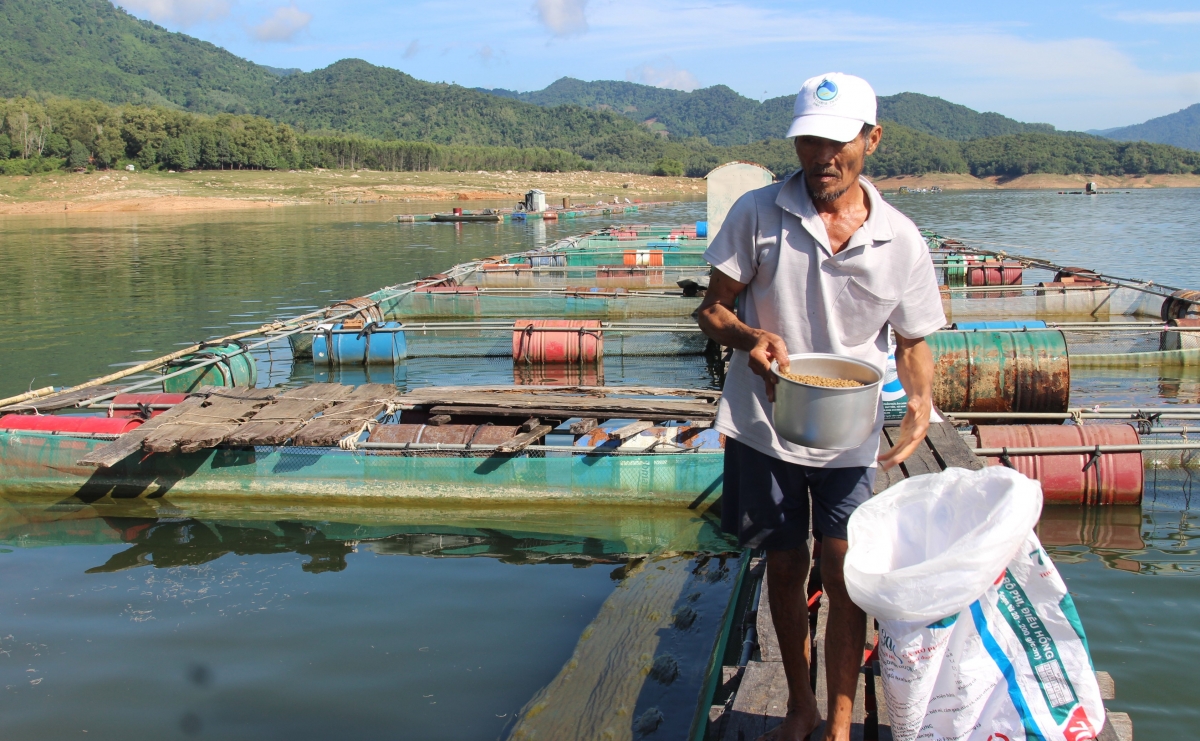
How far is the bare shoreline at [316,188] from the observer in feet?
247

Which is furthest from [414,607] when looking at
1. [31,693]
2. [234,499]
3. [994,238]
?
[994,238]

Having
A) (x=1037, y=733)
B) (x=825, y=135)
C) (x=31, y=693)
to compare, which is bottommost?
(x=31, y=693)

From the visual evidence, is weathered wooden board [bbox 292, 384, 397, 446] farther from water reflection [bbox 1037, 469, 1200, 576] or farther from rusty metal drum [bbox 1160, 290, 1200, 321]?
rusty metal drum [bbox 1160, 290, 1200, 321]

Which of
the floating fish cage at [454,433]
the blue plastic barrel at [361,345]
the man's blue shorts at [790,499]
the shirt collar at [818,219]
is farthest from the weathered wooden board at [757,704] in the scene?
the blue plastic barrel at [361,345]

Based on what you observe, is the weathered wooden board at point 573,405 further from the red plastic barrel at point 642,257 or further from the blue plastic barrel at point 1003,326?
the red plastic barrel at point 642,257

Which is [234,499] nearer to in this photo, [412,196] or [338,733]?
[338,733]

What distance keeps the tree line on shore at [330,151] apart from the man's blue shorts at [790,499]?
7015 centimetres

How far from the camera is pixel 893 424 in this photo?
20.9ft

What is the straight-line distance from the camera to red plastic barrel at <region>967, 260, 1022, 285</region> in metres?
21.9

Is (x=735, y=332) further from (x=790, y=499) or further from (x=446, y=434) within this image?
(x=446, y=434)

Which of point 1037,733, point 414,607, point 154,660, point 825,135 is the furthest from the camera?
point 414,607

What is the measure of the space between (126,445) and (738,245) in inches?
303

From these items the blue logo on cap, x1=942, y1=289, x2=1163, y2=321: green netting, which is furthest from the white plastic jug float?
x1=942, y1=289, x2=1163, y2=321: green netting

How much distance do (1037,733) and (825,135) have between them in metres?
1.97
